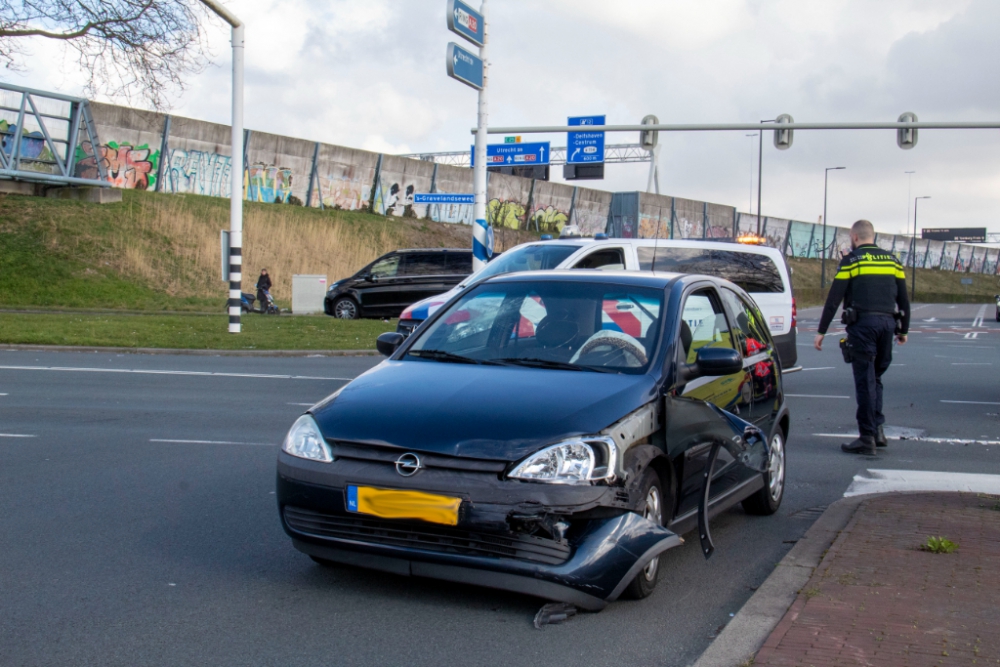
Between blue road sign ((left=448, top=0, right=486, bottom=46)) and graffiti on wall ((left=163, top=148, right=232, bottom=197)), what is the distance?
18.0 m

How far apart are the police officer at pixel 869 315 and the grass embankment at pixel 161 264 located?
441 inches

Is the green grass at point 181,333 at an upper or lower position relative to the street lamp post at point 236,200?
lower

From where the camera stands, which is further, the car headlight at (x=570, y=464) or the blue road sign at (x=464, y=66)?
the blue road sign at (x=464, y=66)

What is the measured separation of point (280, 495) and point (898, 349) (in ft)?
67.5

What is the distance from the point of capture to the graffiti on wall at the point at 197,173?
36.2m

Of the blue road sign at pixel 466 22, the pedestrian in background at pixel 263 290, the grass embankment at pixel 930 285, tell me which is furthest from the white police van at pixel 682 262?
the grass embankment at pixel 930 285

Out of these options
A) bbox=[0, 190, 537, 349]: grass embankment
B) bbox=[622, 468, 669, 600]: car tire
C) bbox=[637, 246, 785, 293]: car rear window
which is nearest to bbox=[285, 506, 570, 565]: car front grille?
bbox=[622, 468, 669, 600]: car tire

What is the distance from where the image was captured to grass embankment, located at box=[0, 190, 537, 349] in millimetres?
19188

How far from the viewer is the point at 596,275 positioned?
5.86m

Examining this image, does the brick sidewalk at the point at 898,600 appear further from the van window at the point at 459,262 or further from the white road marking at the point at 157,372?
the van window at the point at 459,262

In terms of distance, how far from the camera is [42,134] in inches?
1166

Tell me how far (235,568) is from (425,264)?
22.4 m

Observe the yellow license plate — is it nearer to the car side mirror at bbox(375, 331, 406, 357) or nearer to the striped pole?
the car side mirror at bbox(375, 331, 406, 357)

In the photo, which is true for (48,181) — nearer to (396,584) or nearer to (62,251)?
(62,251)
